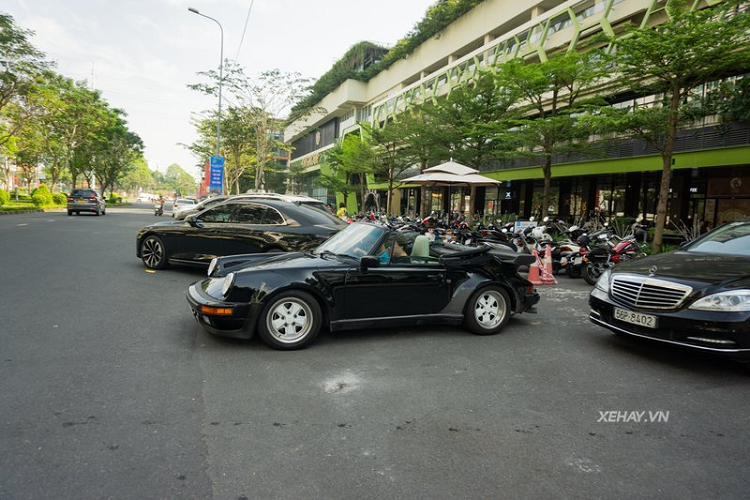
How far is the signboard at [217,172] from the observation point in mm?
34062

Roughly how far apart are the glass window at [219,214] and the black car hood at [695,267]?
6592mm

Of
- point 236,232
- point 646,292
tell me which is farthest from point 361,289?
point 236,232

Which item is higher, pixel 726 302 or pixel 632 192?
pixel 632 192

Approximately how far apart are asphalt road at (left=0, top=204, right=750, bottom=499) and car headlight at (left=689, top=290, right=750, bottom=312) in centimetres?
65

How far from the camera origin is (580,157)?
25406 mm

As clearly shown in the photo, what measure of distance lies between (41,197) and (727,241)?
4118 cm

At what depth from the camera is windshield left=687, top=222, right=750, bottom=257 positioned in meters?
5.37

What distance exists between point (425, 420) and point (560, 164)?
25.8 m

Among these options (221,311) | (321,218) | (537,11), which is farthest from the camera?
(537,11)

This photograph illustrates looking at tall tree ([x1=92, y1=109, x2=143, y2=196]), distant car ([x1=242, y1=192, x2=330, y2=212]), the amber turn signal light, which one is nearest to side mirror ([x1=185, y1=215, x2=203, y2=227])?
distant car ([x1=242, y1=192, x2=330, y2=212])

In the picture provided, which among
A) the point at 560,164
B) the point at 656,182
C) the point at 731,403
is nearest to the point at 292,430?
the point at 731,403

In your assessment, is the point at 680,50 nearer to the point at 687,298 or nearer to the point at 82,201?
the point at 687,298

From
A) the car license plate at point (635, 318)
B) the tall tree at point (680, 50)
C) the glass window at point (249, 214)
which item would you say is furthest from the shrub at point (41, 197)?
the car license plate at point (635, 318)

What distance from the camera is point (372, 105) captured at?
57.2 meters
